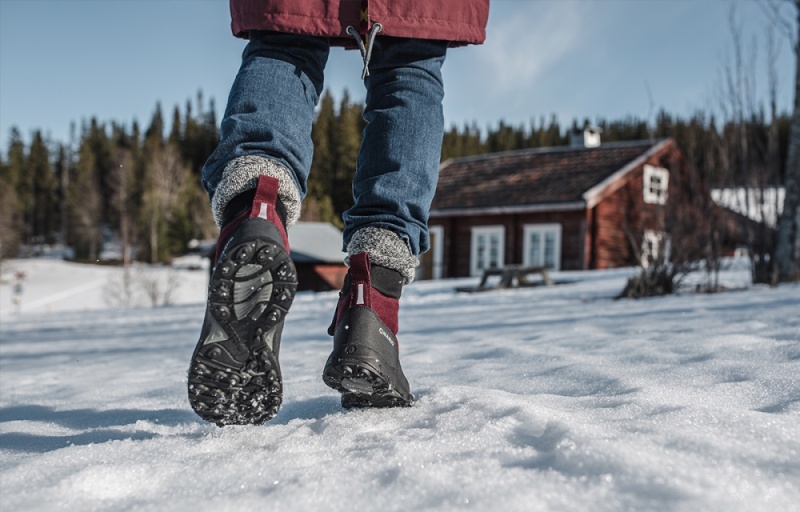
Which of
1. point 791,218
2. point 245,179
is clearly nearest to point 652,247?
point 791,218

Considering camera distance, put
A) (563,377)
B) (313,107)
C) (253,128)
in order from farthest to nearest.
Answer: (563,377)
(313,107)
(253,128)

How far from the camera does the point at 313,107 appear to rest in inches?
→ 50.4

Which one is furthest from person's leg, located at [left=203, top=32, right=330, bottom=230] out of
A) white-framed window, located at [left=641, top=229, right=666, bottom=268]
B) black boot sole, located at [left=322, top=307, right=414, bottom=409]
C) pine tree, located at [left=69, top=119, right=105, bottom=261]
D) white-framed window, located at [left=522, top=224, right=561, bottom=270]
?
pine tree, located at [left=69, top=119, right=105, bottom=261]

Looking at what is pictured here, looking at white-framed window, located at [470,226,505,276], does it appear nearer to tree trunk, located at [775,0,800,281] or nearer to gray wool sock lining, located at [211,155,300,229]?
tree trunk, located at [775,0,800,281]

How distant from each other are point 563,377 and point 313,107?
31.8 inches

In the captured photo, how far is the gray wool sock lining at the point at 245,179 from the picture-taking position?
1099 millimetres

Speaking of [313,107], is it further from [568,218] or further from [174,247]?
[174,247]

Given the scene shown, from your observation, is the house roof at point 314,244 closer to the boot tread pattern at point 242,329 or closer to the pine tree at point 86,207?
the boot tread pattern at point 242,329

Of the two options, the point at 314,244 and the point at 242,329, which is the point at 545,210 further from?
the point at 242,329

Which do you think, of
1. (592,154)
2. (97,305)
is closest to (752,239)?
(592,154)

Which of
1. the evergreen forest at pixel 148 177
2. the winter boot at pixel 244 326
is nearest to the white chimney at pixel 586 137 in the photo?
the evergreen forest at pixel 148 177

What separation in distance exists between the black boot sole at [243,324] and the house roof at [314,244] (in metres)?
19.5

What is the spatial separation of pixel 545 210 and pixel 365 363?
17.9 metres

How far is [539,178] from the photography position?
1952cm
